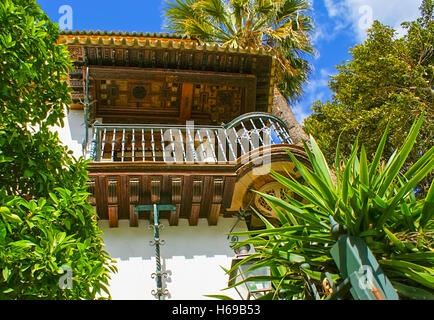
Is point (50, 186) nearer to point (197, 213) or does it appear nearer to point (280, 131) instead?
point (197, 213)

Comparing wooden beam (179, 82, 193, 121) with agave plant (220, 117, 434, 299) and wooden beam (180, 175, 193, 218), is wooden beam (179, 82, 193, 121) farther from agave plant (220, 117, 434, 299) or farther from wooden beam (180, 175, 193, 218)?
agave plant (220, 117, 434, 299)

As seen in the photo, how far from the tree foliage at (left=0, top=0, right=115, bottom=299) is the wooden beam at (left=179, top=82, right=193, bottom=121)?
5772 mm

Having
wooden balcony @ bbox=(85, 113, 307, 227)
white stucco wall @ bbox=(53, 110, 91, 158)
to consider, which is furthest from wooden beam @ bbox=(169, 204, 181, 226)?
white stucco wall @ bbox=(53, 110, 91, 158)

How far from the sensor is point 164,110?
37.0ft

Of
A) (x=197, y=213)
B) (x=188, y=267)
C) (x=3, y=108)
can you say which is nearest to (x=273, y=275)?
(x=3, y=108)

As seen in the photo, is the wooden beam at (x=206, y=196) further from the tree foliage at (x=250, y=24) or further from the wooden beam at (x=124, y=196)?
the tree foliage at (x=250, y=24)

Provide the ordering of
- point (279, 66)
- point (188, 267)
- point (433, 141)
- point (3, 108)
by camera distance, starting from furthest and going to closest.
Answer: point (279, 66), point (433, 141), point (188, 267), point (3, 108)

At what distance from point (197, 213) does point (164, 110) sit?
13.6 feet

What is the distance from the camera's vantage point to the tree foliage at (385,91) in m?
10.6

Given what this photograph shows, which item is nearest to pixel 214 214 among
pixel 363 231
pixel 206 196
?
pixel 206 196

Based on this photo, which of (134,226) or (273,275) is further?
(134,226)

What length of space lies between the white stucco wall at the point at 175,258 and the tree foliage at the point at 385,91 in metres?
4.57

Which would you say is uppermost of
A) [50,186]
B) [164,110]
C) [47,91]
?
[164,110]

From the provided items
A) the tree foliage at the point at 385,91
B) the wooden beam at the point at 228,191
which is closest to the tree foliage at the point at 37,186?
the wooden beam at the point at 228,191
